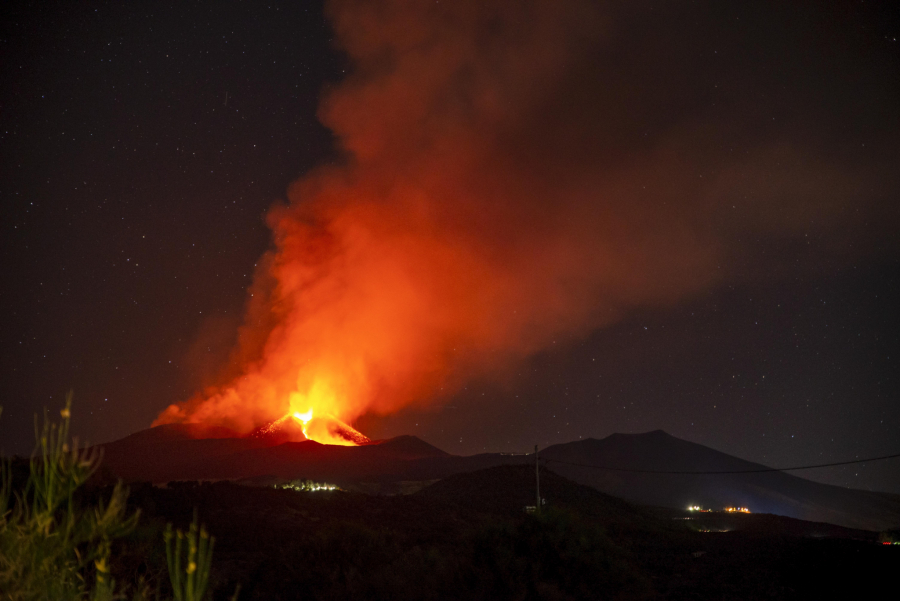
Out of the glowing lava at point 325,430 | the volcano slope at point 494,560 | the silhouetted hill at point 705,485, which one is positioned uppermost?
the glowing lava at point 325,430

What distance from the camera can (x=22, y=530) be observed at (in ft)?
24.9

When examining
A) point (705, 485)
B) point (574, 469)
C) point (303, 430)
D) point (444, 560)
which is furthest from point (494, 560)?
point (303, 430)

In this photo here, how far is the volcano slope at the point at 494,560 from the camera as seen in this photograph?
1609cm

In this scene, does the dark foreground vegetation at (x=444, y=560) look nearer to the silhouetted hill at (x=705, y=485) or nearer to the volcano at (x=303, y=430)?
the silhouetted hill at (x=705, y=485)

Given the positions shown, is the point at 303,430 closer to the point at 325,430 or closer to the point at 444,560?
the point at 325,430

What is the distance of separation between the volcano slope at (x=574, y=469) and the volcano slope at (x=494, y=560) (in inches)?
2006

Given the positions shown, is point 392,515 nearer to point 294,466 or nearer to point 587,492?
point 587,492

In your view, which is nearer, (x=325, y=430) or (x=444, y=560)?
(x=444, y=560)

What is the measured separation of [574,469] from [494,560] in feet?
354

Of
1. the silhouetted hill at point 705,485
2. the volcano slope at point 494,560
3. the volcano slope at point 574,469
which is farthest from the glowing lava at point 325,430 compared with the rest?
the volcano slope at point 494,560

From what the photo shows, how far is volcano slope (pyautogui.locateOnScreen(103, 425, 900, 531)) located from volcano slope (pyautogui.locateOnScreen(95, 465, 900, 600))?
50940mm

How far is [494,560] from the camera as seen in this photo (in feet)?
55.6

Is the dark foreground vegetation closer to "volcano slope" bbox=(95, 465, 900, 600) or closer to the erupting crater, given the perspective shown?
"volcano slope" bbox=(95, 465, 900, 600)

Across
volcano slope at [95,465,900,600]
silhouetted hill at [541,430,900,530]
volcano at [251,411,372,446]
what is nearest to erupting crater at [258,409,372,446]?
volcano at [251,411,372,446]
